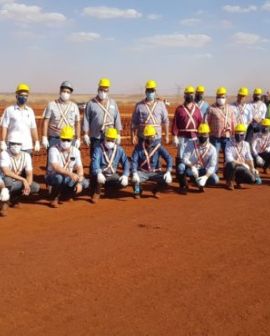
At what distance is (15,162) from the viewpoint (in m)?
8.34

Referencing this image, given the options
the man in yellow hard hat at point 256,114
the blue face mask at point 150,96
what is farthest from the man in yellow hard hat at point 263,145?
the blue face mask at point 150,96

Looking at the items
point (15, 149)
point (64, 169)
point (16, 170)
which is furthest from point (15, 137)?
point (64, 169)

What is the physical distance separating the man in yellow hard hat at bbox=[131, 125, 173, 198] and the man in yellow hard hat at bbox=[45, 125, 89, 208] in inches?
46.4

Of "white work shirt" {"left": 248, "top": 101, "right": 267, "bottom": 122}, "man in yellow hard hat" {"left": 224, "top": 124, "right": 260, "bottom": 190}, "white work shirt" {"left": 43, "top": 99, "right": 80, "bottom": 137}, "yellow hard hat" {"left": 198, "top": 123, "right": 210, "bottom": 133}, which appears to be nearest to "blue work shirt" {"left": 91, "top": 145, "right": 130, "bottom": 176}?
"white work shirt" {"left": 43, "top": 99, "right": 80, "bottom": 137}

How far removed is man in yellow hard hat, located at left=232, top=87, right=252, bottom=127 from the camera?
1218 centimetres

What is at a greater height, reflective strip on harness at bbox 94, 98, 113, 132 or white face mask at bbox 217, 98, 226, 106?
white face mask at bbox 217, 98, 226, 106

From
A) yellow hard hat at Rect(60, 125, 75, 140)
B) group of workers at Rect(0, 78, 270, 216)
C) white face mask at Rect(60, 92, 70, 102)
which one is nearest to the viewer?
group of workers at Rect(0, 78, 270, 216)

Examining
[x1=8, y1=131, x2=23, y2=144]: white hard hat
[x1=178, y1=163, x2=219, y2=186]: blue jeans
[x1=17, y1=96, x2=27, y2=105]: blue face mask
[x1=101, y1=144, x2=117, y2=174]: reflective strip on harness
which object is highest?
[x1=17, y1=96, x2=27, y2=105]: blue face mask

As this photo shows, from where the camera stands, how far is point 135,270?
549 centimetres

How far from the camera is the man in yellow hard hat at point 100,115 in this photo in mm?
9453

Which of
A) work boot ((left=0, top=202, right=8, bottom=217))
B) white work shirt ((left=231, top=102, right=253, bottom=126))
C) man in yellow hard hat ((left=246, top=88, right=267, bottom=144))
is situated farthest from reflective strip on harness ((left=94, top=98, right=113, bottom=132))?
man in yellow hard hat ((left=246, top=88, right=267, bottom=144))

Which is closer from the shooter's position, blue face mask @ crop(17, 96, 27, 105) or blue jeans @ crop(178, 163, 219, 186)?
blue face mask @ crop(17, 96, 27, 105)

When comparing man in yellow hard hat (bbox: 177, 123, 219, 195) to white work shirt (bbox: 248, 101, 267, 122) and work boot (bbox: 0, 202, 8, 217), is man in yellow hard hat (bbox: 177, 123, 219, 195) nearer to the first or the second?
white work shirt (bbox: 248, 101, 267, 122)

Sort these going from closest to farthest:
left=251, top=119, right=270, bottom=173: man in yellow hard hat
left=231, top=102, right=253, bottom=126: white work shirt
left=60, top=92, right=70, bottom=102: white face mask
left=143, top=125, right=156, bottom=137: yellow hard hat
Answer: left=60, top=92, right=70, bottom=102: white face mask
left=143, top=125, right=156, bottom=137: yellow hard hat
left=251, top=119, right=270, bottom=173: man in yellow hard hat
left=231, top=102, right=253, bottom=126: white work shirt
